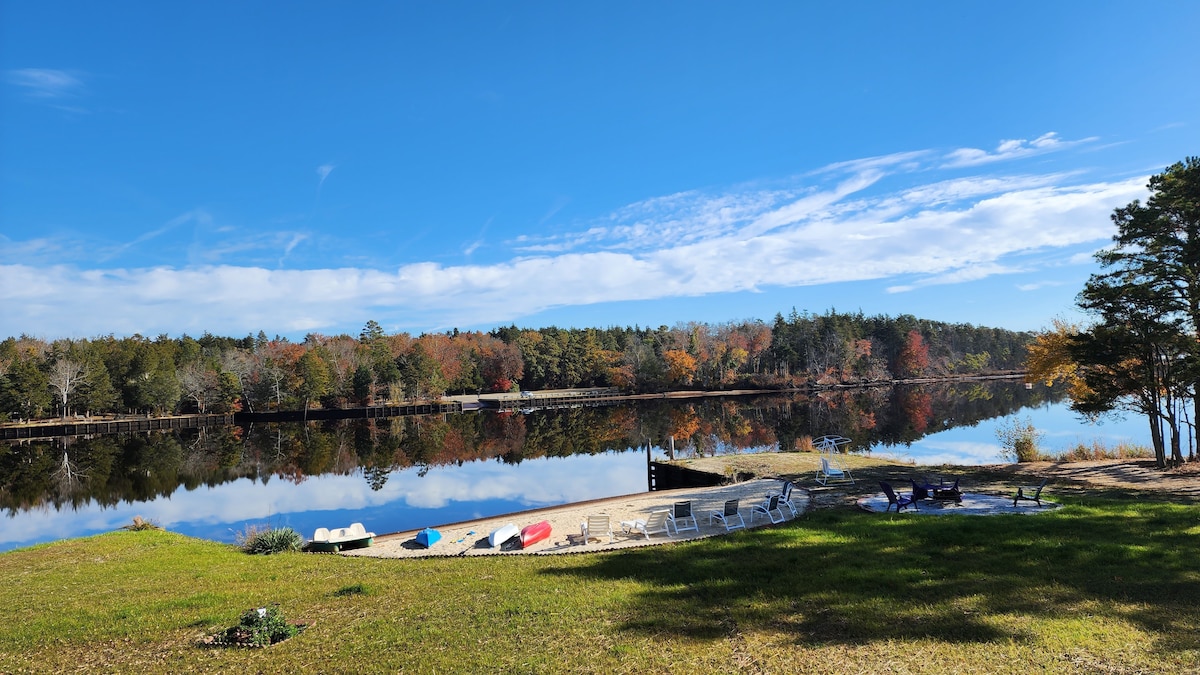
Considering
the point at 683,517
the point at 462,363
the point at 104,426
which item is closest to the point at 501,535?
the point at 683,517

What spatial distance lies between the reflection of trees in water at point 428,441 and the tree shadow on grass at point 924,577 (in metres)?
20.3

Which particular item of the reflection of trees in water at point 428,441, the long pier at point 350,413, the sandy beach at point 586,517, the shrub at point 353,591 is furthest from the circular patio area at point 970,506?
the long pier at point 350,413

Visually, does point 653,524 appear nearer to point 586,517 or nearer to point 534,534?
point 586,517

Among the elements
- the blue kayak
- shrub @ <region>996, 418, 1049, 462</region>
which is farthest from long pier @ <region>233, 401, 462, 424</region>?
shrub @ <region>996, 418, 1049, 462</region>

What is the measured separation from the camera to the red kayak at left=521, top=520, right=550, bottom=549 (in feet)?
42.7

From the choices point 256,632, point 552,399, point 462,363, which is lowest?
point 256,632

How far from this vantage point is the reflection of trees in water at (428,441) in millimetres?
33781

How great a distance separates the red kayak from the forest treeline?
6832 cm

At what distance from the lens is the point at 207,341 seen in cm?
10844

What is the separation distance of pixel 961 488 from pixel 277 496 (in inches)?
1024

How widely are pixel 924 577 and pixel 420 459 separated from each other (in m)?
34.4

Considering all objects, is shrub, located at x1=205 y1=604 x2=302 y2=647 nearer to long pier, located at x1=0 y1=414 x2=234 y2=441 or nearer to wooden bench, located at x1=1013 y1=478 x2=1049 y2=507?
wooden bench, located at x1=1013 y1=478 x2=1049 y2=507

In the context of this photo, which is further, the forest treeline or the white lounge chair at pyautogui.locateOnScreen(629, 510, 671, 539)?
the forest treeline

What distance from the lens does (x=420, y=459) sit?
3884 centimetres
